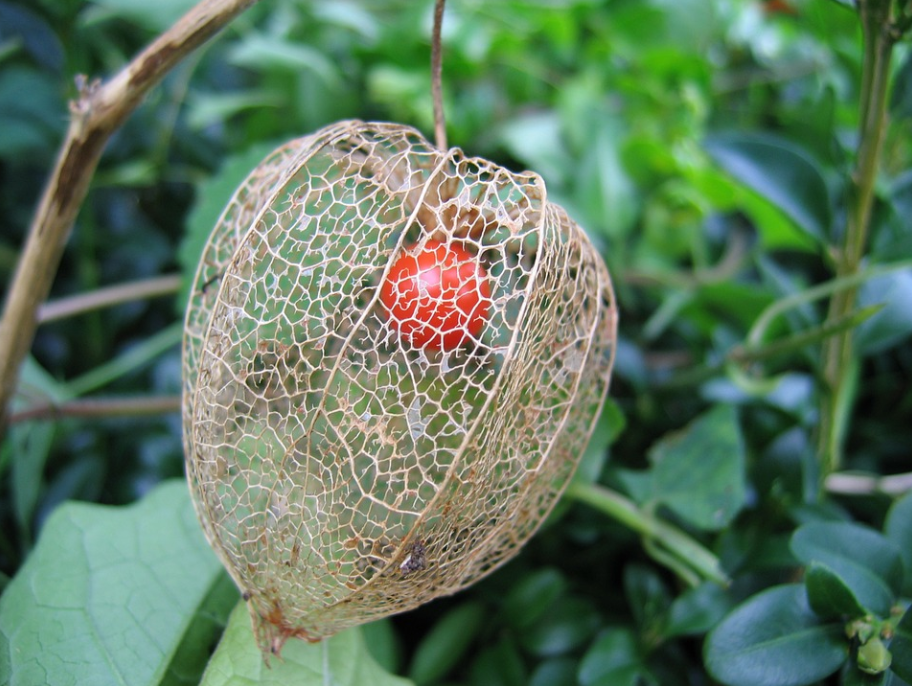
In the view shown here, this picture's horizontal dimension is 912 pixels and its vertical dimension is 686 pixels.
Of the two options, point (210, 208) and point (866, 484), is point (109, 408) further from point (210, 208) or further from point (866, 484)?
point (866, 484)

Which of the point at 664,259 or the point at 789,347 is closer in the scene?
the point at 789,347

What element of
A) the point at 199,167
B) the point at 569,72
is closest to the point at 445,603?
the point at 199,167

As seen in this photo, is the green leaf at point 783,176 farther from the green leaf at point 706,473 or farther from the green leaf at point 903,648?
the green leaf at point 903,648

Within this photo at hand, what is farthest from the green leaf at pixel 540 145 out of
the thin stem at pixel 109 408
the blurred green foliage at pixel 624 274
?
the thin stem at pixel 109 408

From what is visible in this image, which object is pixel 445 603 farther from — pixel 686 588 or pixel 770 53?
pixel 770 53

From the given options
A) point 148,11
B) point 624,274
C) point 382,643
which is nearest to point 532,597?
point 382,643
